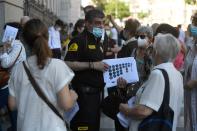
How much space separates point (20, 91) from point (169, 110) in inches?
53.8

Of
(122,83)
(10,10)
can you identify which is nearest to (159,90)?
(122,83)

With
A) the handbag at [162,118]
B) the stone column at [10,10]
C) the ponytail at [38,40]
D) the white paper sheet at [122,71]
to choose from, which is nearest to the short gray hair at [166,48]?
the handbag at [162,118]

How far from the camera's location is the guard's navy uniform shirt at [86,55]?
21.0ft

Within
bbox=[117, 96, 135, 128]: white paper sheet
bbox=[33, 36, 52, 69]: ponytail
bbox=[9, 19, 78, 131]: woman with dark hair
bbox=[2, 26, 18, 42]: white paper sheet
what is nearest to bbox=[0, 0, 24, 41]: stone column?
bbox=[2, 26, 18, 42]: white paper sheet

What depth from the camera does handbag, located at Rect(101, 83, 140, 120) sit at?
5.82 metres

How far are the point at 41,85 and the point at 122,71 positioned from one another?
5.38ft

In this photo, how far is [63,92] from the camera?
4.63 meters

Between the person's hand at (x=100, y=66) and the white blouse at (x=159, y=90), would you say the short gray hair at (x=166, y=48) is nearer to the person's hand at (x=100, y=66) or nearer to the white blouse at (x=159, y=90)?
the white blouse at (x=159, y=90)

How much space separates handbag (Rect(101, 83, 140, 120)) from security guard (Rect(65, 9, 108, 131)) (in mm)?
431

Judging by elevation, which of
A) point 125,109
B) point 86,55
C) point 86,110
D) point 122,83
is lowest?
point 86,110

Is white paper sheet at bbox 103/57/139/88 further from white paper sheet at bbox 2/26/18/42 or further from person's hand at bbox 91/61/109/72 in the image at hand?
white paper sheet at bbox 2/26/18/42

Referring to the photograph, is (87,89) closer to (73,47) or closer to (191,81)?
(73,47)

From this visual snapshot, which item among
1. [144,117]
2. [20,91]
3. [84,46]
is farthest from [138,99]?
[84,46]

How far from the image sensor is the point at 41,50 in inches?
181
